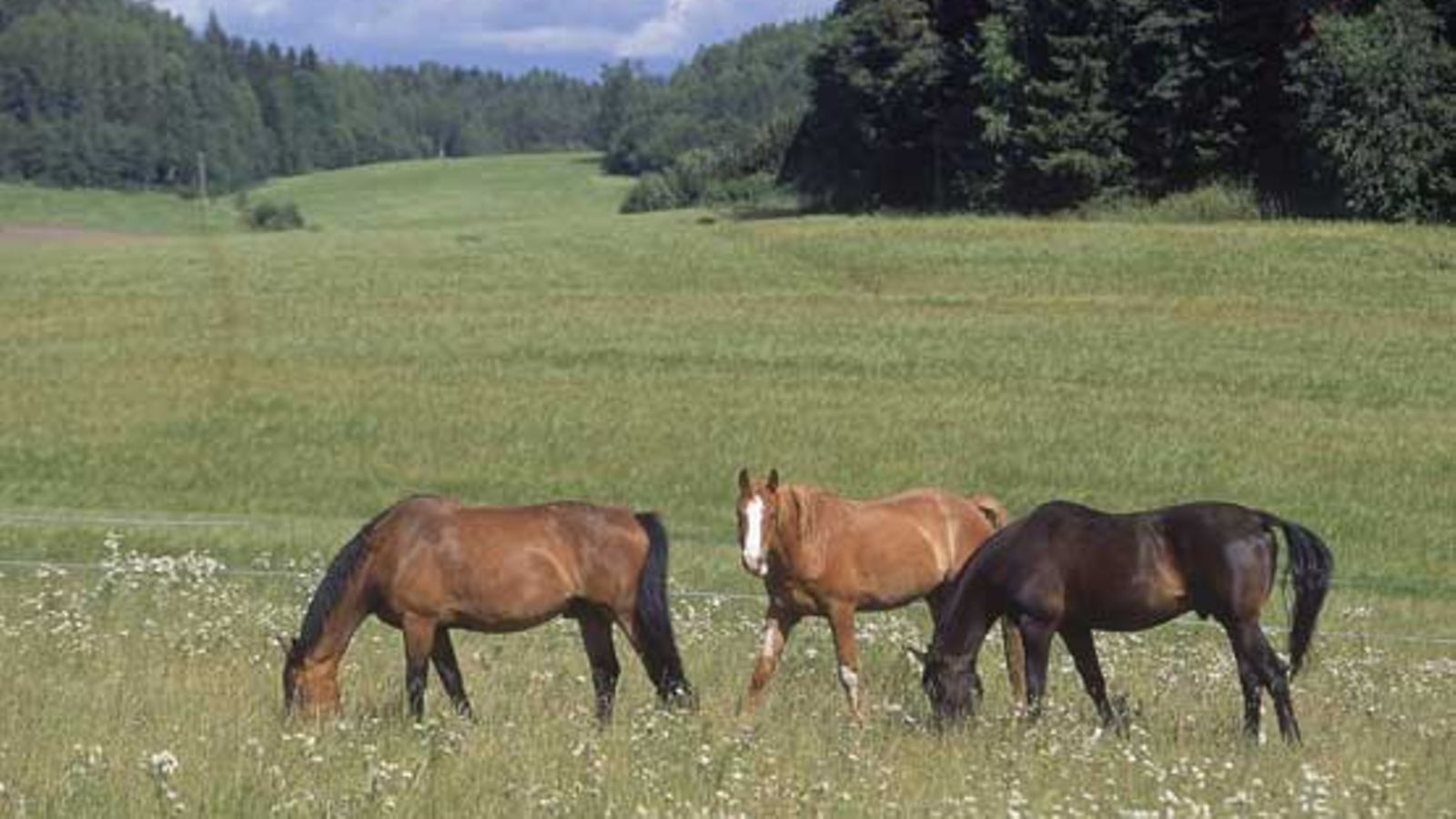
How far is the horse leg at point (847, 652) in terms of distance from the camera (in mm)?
11945

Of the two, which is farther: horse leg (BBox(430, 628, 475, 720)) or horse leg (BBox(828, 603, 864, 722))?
horse leg (BBox(828, 603, 864, 722))

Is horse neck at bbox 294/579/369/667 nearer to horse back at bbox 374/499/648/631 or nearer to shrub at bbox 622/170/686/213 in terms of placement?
horse back at bbox 374/499/648/631

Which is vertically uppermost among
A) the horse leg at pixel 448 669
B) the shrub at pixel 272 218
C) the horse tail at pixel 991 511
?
the horse tail at pixel 991 511

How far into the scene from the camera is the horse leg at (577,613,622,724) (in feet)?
38.5

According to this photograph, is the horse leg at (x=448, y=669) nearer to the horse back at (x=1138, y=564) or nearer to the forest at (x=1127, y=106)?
the horse back at (x=1138, y=564)

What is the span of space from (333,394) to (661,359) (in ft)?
22.5

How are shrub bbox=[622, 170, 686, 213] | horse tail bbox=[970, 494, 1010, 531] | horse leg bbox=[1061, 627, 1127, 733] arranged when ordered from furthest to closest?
shrub bbox=[622, 170, 686, 213], horse tail bbox=[970, 494, 1010, 531], horse leg bbox=[1061, 627, 1127, 733]

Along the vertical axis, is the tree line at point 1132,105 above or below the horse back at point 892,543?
above

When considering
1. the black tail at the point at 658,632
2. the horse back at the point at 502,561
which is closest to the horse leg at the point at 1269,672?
the black tail at the point at 658,632

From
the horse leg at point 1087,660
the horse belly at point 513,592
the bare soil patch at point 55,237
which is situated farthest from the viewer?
the bare soil patch at point 55,237

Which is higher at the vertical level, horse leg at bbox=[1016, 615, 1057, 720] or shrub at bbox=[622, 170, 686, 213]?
horse leg at bbox=[1016, 615, 1057, 720]

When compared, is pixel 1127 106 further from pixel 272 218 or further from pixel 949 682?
pixel 949 682

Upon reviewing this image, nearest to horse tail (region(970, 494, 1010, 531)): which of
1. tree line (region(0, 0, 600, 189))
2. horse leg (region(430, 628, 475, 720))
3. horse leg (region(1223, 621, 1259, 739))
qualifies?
horse leg (region(1223, 621, 1259, 739))

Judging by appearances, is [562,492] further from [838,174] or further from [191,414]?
[838,174]
